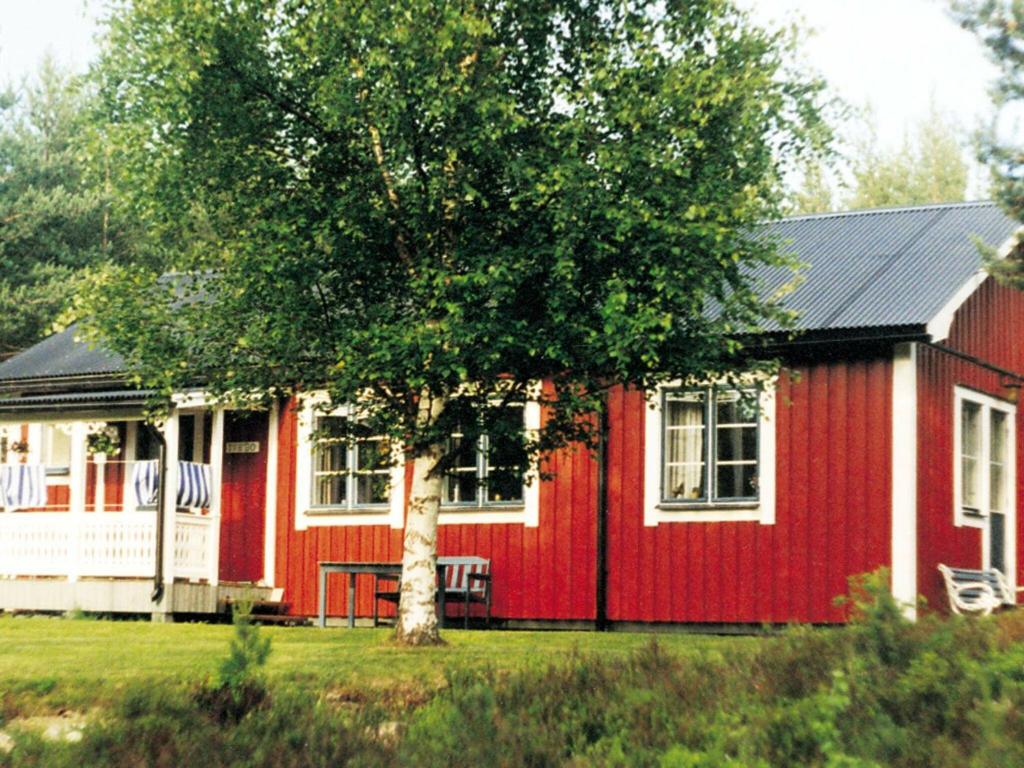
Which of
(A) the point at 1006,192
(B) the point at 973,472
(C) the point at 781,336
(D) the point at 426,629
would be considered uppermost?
(A) the point at 1006,192

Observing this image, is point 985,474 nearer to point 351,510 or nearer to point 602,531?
point 602,531

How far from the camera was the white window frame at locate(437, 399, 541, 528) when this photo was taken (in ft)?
67.9

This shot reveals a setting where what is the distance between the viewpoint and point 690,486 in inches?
774

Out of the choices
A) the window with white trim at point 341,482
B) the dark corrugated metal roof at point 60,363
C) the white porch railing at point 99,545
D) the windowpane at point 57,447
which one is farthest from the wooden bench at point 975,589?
the windowpane at point 57,447

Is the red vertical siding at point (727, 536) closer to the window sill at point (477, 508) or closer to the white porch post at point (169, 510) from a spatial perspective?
the window sill at point (477, 508)

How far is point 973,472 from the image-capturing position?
20.2 metres

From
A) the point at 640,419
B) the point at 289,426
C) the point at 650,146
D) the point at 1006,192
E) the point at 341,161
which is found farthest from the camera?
the point at 289,426

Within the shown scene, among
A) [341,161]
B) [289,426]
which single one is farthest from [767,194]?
[289,426]

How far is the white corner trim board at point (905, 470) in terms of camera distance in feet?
59.0

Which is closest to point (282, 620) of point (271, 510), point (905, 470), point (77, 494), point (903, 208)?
point (271, 510)

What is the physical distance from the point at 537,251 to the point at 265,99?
→ 273cm

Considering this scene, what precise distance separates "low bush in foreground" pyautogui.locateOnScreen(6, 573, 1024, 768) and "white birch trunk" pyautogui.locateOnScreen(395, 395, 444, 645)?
6.16m

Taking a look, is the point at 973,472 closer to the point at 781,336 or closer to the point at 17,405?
the point at 781,336

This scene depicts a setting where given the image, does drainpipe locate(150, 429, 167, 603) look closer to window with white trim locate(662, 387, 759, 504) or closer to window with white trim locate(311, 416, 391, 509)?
window with white trim locate(311, 416, 391, 509)
